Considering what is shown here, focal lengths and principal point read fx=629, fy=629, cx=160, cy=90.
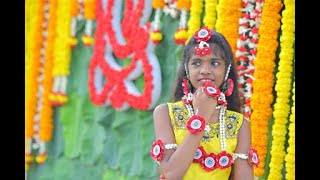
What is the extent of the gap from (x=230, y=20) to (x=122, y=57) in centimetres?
109

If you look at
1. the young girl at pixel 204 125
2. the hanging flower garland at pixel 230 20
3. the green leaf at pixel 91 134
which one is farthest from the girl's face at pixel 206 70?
the green leaf at pixel 91 134

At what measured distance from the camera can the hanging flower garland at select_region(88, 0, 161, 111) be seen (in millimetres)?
3926

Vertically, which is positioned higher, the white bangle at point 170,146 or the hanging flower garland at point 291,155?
the white bangle at point 170,146

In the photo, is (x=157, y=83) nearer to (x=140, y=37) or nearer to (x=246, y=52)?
(x=140, y=37)

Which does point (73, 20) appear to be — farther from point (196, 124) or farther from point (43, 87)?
point (196, 124)

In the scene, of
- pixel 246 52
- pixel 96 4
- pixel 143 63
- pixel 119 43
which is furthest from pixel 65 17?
pixel 246 52

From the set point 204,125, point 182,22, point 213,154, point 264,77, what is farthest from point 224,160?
point 182,22

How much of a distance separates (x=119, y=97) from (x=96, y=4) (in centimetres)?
73

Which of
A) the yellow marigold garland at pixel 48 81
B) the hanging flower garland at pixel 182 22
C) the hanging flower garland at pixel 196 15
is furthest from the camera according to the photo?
the yellow marigold garland at pixel 48 81

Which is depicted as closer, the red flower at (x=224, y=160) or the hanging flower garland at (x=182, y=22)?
the red flower at (x=224, y=160)

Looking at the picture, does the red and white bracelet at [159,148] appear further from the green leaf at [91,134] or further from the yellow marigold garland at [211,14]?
the green leaf at [91,134]

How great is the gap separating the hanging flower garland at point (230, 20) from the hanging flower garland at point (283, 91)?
0.94ft

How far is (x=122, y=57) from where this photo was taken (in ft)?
13.7

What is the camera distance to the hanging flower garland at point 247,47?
321cm
